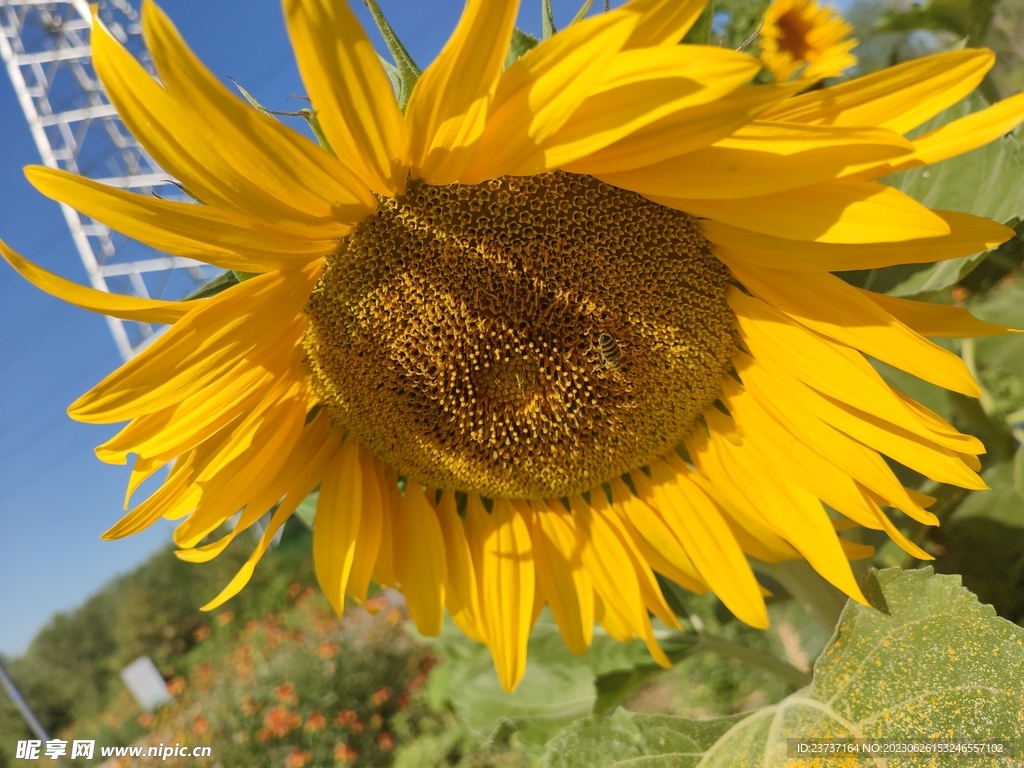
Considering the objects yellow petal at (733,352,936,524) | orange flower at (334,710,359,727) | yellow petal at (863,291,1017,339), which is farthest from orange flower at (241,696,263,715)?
yellow petal at (863,291,1017,339)

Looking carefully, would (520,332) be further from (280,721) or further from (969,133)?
(280,721)

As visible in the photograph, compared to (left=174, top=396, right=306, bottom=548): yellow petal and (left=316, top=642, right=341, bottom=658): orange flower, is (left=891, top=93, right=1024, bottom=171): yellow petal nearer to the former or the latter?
(left=174, top=396, right=306, bottom=548): yellow petal

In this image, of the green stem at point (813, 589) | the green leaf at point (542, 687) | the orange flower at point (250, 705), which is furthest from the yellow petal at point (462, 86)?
the orange flower at point (250, 705)

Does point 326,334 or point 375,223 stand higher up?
point 375,223

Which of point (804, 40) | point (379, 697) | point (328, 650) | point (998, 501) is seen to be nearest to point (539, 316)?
point (998, 501)

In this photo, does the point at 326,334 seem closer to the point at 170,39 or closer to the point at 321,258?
the point at 321,258

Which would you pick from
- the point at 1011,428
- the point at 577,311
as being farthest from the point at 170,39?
the point at 1011,428

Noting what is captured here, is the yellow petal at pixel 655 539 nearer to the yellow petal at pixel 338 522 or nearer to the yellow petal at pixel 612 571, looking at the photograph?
the yellow petal at pixel 612 571

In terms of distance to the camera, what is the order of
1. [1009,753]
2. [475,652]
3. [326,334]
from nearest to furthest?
1. [1009,753]
2. [326,334]
3. [475,652]
